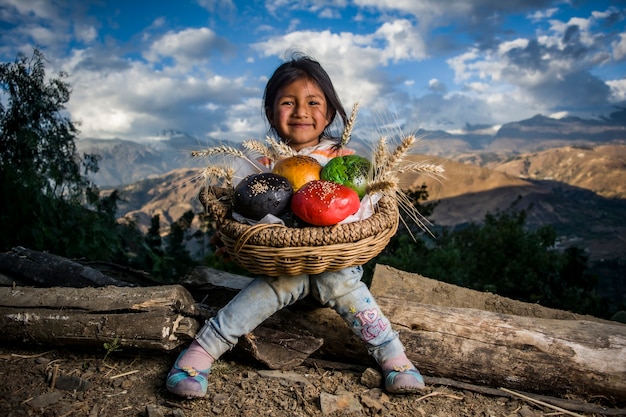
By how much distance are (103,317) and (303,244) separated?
1.44 m

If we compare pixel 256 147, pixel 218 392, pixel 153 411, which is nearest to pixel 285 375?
pixel 218 392

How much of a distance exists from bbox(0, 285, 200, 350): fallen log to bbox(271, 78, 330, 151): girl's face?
57.4 inches

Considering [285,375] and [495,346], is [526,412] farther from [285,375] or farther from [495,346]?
[285,375]

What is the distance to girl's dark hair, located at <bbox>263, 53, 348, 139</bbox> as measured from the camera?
10.5ft

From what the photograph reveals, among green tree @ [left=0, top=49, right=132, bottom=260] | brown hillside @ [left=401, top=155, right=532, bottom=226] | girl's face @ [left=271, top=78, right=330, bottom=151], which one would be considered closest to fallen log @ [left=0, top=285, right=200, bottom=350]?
girl's face @ [left=271, top=78, right=330, bottom=151]

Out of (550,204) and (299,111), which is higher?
(299,111)

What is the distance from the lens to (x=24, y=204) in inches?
217

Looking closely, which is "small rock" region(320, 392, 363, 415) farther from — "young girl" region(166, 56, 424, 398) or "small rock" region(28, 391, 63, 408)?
"small rock" region(28, 391, 63, 408)

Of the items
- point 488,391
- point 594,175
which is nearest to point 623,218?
point 594,175

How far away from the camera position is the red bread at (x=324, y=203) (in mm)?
2129

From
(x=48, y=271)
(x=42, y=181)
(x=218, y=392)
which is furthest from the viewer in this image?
(x=42, y=181)

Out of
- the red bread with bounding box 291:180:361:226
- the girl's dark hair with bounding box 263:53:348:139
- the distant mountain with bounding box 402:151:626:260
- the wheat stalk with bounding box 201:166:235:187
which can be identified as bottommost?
the distant mountain with bounding box 402:151:626:260

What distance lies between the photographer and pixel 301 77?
3.18 metres

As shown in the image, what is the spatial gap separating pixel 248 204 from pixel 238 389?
109 cm
